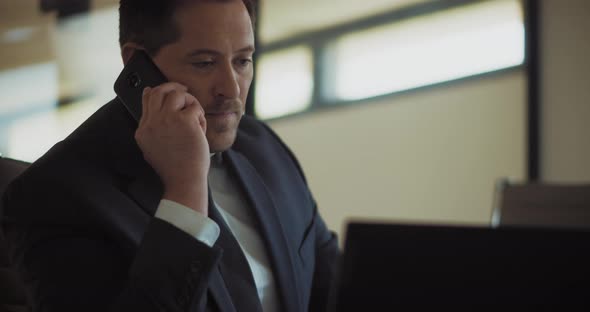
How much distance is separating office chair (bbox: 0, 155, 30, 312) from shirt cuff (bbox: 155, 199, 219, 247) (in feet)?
1.27

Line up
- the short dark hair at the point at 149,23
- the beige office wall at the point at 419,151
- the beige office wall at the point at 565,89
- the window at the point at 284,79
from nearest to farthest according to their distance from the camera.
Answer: the short dark hair at the point at 149,23 < the beige office wall at the point at 565,89 < the beige office wall at the point at 419,151 < the window at the point at 284,79

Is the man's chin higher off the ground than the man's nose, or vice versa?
the man's nose

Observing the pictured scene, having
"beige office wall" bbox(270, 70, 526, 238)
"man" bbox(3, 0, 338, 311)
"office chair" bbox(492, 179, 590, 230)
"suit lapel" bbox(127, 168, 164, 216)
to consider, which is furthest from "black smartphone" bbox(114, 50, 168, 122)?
"beige office wall" bbox(270, 70, 526, 238)

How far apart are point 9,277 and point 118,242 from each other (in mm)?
342

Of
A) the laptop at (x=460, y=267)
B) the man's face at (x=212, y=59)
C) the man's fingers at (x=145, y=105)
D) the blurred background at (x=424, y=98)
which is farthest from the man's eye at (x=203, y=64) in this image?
the blurred background at (x=424, y=98)

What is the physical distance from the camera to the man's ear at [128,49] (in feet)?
5.13

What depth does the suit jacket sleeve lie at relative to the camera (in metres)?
1.18

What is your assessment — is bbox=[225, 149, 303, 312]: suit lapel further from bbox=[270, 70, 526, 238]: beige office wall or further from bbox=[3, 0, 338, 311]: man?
bbox=[270, 70, 526, 238]: beige office wall

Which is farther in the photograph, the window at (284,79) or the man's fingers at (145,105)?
the window at (284,79)

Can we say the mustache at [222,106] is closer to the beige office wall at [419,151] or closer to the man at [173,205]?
the man at [173,205]

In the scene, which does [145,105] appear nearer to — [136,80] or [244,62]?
[136,80]

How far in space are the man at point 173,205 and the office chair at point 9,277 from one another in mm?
144

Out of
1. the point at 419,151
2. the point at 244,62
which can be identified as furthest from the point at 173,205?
the point at 419,151

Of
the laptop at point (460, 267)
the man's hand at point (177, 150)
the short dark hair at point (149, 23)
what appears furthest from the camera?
the short dark hair at point (149, 23)
